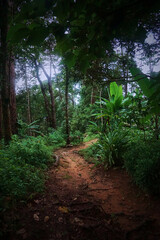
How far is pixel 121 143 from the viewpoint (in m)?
4.37

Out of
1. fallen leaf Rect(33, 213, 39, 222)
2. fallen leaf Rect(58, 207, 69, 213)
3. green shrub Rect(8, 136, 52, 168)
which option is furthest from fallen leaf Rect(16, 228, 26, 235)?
green shrub Rect(8, 136, 52, 168)

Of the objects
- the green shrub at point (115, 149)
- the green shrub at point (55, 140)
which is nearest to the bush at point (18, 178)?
the green shrub at point (115, 149)

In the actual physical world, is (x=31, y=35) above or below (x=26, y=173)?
above

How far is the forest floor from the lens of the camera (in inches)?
70.4

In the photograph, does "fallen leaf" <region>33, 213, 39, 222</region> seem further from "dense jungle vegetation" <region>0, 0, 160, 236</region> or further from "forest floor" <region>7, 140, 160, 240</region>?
"dense jungle vegetation" <region>0, 0, 160, 236</region>

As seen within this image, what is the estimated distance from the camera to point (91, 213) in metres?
2.35

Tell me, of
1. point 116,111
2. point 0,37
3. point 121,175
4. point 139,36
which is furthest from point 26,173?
point 0,37

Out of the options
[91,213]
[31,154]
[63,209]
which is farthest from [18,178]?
[31,154]

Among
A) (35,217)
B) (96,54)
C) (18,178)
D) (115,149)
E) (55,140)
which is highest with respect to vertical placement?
(96,54)

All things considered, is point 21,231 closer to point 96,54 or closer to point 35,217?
point 35,217

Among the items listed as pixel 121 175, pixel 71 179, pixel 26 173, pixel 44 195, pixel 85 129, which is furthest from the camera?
pixel 85 129

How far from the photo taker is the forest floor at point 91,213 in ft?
5.87

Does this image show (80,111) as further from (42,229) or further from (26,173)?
(42,229)

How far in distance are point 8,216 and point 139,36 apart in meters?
2.68
